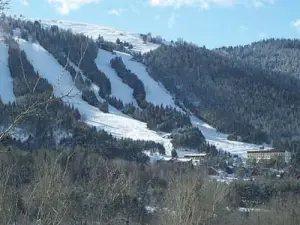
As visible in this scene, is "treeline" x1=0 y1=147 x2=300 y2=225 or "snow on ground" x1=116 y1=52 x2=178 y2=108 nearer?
"treeline" x1=0 y1=147 x2=300 y2=225

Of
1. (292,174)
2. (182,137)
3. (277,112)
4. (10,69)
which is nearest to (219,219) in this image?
(292,174)

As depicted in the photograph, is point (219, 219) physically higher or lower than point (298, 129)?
higher

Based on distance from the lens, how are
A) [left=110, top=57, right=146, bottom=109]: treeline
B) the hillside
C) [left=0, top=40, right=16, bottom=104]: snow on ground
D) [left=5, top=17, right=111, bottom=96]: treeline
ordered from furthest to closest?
[left=5, top=17, right=111, bottom=96]: treeline → [left=110, top=57, right=146, bottom=109]: treeline → [left=0, top=40, right=16, bottom=104]: snow on ground → the hillside

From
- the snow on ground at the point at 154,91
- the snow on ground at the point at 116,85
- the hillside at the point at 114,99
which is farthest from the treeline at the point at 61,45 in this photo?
the snow on ground at the point at 154,91

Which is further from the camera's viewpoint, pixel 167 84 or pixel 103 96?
pixel 167 84

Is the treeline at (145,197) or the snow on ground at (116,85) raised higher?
the treeline at (145,197)

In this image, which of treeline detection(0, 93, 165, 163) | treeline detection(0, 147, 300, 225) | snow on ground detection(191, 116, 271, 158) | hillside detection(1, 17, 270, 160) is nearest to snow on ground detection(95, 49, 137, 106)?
hillside detection(1, 17, 270, 160)

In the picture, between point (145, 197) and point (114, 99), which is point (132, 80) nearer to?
point (114, 99)

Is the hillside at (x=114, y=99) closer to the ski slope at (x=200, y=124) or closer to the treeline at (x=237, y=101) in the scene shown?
the ski slope at (x=200, y=124)

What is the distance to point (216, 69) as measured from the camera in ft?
655

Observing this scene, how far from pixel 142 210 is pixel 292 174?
48588 mm

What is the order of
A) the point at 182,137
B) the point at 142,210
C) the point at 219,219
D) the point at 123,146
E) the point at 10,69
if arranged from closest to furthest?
the point at 219,219 → the point at 142,210 → the point at 123,146 → the point at 182,137 → the point at 10,69

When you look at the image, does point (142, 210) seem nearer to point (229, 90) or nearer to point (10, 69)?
point (10, 69)

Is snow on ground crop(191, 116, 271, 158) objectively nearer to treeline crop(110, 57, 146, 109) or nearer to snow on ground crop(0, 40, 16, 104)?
treeline crop(110, 57, 146, 109)
